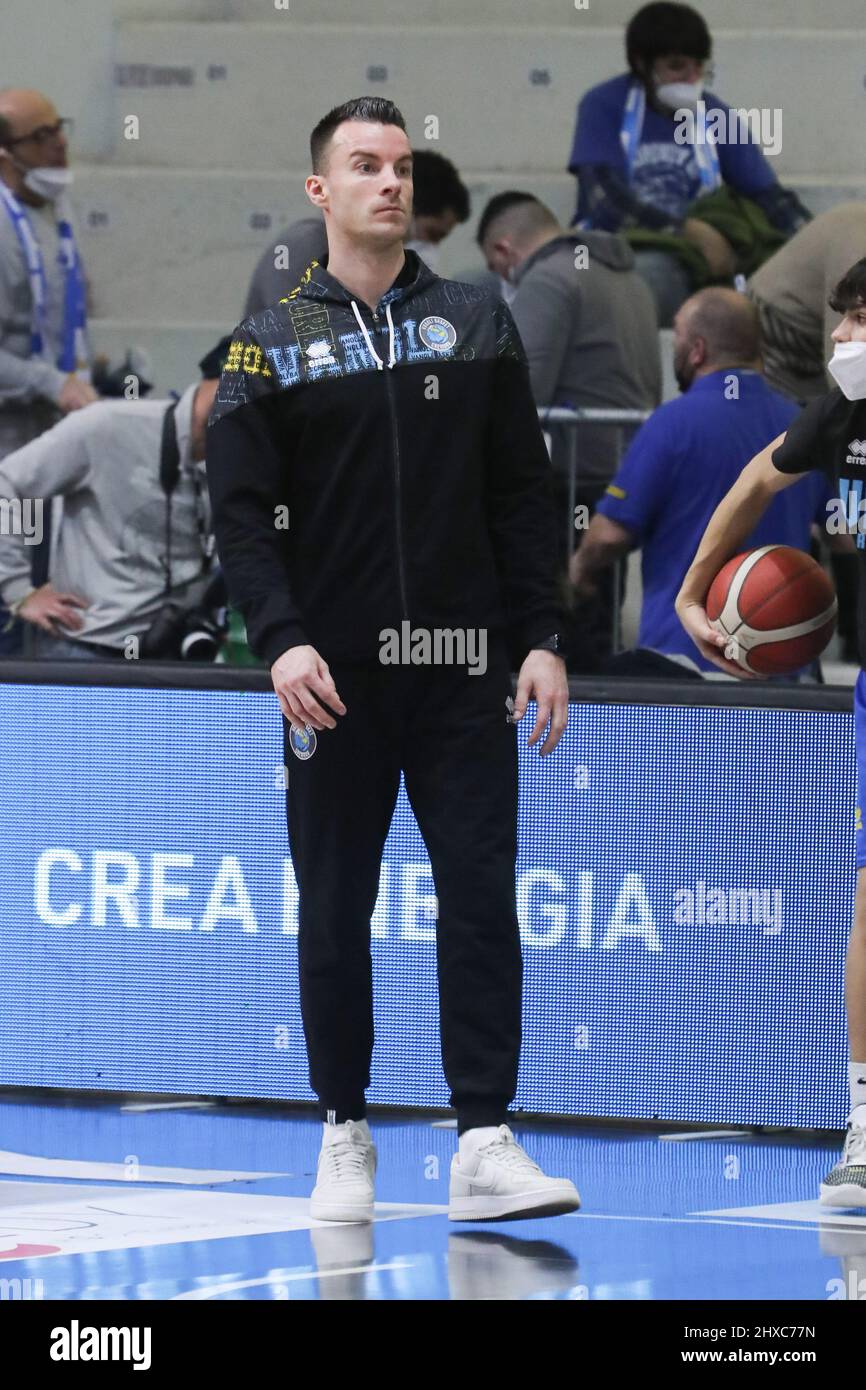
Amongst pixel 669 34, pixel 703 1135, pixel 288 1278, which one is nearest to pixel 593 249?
pixel 669 34

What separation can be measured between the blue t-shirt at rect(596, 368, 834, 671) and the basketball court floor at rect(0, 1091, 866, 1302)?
170cm

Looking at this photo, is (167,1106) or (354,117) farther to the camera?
(167,1106)

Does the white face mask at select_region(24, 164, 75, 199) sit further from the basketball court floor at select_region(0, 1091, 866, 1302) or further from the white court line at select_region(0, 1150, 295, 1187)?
the white court line at select_region(0, 1150, 295, 1187)

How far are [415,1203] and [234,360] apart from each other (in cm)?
176

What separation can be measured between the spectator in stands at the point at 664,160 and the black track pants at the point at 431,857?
485cm

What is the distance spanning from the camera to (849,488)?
16.4ft

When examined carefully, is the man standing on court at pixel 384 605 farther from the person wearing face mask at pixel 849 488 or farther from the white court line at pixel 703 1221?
the person wearing face mask at pixel 849 488

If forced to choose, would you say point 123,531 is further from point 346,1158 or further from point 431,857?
point 346,1158

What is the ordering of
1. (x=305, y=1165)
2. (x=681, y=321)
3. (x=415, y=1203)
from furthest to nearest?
(x=681, y=321)
(x=305, y=1165)
(x=415, y=1203)

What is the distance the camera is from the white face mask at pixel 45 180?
8.54 m

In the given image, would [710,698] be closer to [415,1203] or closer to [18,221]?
[415,1203]

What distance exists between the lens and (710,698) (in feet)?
18.8

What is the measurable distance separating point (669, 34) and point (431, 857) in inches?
218

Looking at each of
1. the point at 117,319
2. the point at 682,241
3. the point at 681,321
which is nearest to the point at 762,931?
the point at 681,321
